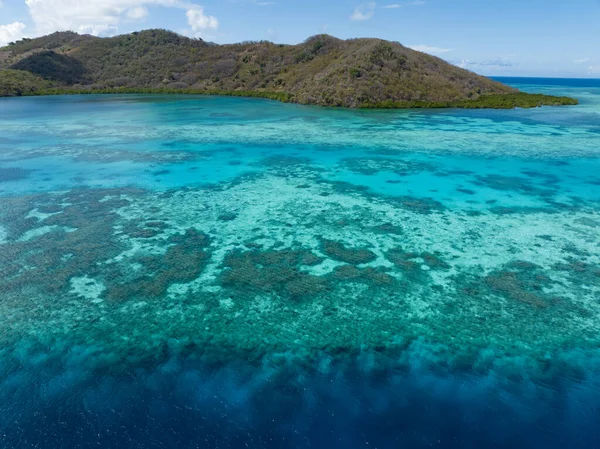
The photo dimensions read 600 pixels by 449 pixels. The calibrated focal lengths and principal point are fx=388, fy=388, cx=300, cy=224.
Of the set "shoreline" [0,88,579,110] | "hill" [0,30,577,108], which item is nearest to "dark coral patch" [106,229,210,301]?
"shoreline" [0,88,579,110]

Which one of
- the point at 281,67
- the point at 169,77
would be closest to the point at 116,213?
the point at 281,67

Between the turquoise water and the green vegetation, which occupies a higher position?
the green vegetation

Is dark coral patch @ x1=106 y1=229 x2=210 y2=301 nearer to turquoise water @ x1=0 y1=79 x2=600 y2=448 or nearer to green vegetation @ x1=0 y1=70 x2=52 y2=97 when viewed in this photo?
turquoise water @ x1=0 y1=79 x2=600 y2=448

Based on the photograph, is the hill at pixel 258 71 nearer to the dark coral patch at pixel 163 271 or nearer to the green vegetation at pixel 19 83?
the green vegetation at pixel 19 83

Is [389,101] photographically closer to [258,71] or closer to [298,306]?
[258,71]

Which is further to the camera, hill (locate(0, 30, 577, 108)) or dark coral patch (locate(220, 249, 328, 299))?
hill (locate(0, 30, 577, 108))

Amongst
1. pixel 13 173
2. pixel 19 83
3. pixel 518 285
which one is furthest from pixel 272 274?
pixel 19 83

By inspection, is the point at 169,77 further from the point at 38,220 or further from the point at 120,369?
the point at 120,369
